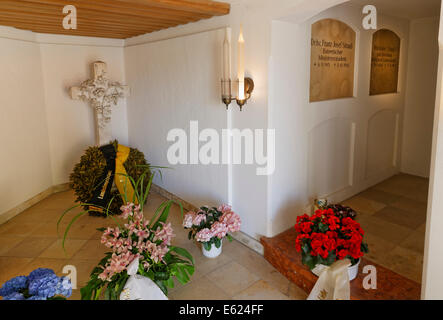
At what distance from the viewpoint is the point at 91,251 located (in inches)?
120

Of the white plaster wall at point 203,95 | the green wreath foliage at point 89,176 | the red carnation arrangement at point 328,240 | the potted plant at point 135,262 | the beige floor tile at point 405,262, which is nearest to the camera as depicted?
the potted plant at point 135,262

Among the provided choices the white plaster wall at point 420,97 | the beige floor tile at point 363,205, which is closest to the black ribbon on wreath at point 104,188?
the beige floor tile at point 363,205

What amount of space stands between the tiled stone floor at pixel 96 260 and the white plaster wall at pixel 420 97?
10.0ft

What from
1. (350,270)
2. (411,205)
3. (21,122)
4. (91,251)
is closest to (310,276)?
(350,270)

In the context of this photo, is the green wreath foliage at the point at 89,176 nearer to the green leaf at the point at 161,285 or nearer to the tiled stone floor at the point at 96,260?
the tiled stone floor at the point at 96,260

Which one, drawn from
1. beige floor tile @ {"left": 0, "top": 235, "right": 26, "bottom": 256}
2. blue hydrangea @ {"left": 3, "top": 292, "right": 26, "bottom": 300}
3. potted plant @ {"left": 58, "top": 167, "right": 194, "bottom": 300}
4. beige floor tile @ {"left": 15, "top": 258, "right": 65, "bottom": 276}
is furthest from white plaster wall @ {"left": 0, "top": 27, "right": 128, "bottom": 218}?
blue hydrangea @ {"left": 3, "top": 292, "right": 26, "bottom": 300}

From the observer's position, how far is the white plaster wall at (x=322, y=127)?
2.80 meters

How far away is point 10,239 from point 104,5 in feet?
7.63

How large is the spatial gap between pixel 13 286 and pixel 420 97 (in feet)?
15.9

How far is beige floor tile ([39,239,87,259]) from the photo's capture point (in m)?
2.98

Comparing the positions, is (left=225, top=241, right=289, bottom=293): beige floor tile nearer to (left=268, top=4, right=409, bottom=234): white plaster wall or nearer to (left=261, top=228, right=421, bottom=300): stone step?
(left=261, top=228, right=421, bottom=300): stone step
